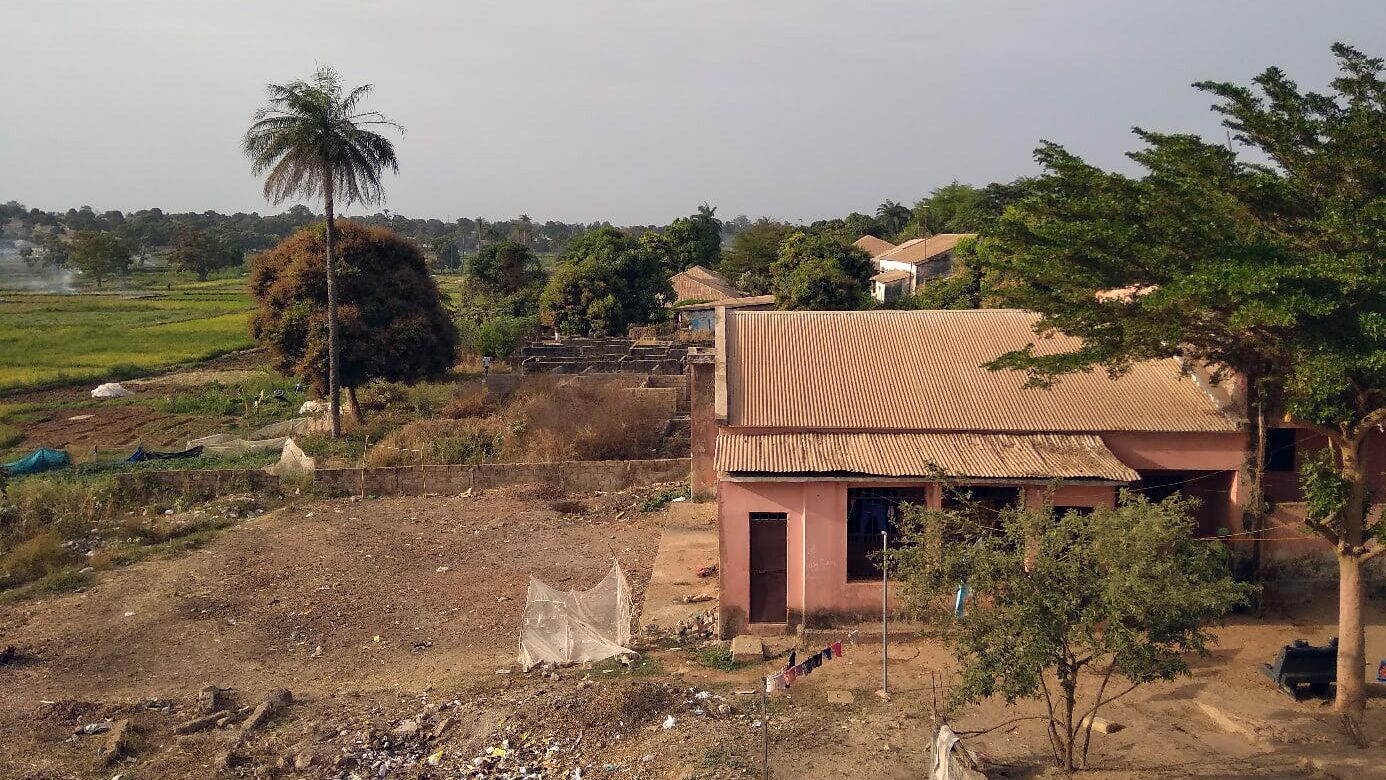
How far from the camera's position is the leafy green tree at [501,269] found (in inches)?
1969

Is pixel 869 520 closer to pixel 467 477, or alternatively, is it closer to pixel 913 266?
pixel 467 477

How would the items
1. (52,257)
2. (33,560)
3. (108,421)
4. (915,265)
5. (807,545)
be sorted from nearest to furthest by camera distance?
(807,545), (33,560), (108,421), (915,265), (52,257)

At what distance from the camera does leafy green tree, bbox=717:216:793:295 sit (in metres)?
61.3

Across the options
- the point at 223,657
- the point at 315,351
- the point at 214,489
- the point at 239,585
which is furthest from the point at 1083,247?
the point at 315,351

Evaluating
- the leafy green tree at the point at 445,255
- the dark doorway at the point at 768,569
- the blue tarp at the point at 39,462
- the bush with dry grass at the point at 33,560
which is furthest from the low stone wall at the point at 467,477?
Result: the leafy green tree at the point at 445,255

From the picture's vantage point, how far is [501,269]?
49.9m

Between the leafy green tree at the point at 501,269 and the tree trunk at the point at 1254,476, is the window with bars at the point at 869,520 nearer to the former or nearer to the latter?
the tree trunk at the point at 1254,476

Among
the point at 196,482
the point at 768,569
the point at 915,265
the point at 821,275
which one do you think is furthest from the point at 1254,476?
the point at 915,265

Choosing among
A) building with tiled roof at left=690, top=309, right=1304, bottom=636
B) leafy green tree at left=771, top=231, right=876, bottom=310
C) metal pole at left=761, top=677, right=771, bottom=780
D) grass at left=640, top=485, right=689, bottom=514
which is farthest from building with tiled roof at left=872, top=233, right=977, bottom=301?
metal pole at left=761, top=677, right=771, bottom=780

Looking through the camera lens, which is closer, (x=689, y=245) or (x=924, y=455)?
(x=924, y=455)

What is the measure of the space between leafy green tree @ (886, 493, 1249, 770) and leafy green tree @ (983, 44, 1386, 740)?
262 cm

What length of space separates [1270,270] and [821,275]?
29001 mm

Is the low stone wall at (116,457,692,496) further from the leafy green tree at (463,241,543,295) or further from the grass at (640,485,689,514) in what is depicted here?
the leafy green tree at (463,241,543,295)

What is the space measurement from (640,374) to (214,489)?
1211 centimetres
